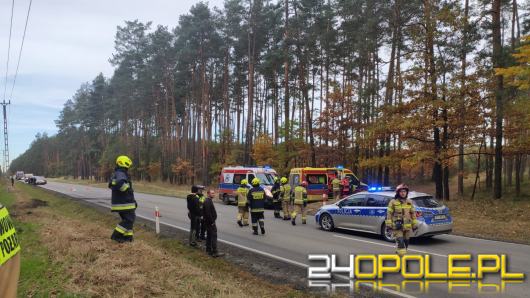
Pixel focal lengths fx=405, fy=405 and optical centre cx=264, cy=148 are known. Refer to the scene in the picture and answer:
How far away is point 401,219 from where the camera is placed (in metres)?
9.22

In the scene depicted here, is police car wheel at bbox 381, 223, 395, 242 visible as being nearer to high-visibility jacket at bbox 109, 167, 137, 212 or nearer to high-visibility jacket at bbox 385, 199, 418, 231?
high-visibility jacket at bbox 385, 199, 418, 231

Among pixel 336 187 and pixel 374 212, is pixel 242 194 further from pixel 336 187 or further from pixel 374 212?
pixel 336 187

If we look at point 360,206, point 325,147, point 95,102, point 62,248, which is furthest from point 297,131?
point 95,102

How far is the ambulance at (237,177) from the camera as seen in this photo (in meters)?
24.8

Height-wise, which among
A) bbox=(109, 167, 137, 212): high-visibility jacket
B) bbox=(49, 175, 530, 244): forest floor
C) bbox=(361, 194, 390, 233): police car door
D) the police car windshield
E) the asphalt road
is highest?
bbox=(109, 167, 137, 212): high-visibility jacket

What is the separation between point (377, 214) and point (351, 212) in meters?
1.19

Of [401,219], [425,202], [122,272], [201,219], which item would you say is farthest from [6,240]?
[425,202]

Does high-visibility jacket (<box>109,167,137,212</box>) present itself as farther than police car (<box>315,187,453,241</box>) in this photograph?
No

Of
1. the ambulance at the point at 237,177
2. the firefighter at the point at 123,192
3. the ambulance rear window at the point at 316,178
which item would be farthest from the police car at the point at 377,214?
the ambulance rear window at the point at 316,178

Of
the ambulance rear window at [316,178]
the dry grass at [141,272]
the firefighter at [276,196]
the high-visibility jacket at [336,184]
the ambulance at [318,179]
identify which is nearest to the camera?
the dry grass at [141,272]

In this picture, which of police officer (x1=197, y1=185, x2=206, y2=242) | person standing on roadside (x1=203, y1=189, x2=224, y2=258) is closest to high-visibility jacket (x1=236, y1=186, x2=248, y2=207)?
police officer (x1=197, y1=185, x2=206, y2=242)

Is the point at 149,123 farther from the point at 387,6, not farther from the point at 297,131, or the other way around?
the point at 387,6

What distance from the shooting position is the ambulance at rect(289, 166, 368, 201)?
83.7 feet

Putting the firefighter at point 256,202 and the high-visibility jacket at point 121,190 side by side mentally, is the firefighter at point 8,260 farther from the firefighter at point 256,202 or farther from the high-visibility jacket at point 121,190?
the firefighter at point 256,202
